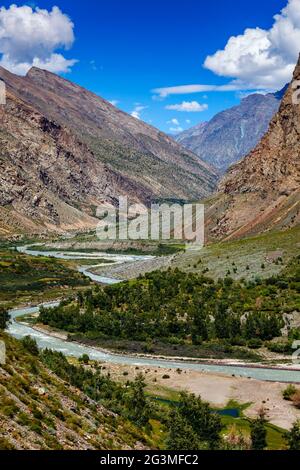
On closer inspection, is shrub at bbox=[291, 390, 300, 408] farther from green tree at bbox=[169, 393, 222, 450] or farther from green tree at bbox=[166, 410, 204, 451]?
green tree at bbox=[166, 410, 204, 451]

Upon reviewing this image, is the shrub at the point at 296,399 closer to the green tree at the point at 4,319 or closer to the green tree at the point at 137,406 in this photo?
the green tree at the point at 137,406

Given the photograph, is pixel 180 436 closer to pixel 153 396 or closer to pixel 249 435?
pixel 249 435

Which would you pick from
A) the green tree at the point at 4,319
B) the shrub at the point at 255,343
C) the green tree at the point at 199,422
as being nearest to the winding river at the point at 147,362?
the green tree at the point at 4,319

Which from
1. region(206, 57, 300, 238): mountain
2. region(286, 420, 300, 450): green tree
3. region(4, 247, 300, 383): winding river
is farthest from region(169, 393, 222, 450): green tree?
region(206, 57, 300, 238): mountain

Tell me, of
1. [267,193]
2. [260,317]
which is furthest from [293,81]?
[260,317]

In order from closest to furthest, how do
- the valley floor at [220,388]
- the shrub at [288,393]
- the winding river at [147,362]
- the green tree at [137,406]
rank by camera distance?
the green tree at [137,406] < the valley floor at [220,388] < the shrub at [288,393] < the winding river at [147,362]

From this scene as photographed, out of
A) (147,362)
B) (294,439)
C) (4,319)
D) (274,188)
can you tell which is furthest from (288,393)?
(274,188)

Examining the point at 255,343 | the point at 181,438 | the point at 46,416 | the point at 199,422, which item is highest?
the point at 46,416

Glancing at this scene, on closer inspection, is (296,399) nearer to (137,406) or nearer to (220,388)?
(220,388)

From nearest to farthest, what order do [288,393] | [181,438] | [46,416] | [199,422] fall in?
[46,416] < [181,438] < [199,422] < [288,393]

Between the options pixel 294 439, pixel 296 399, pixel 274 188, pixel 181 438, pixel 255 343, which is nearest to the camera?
pixel 181 438

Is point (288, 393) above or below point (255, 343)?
below
